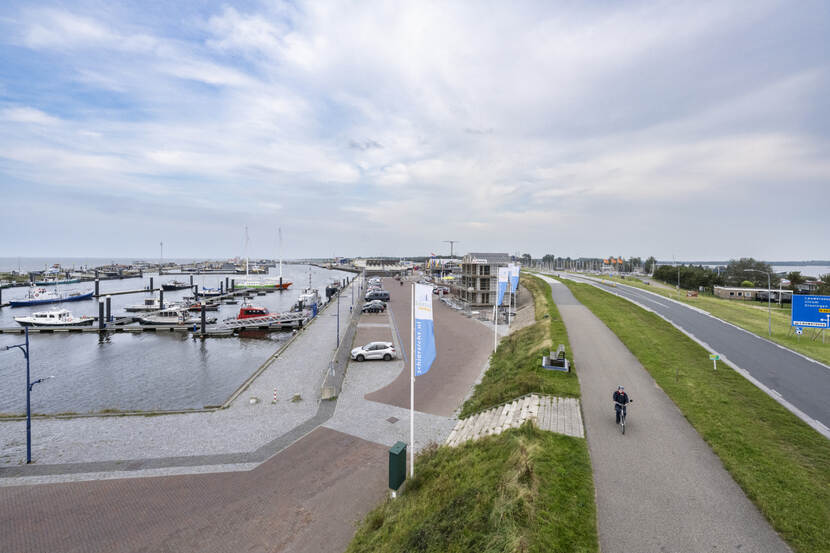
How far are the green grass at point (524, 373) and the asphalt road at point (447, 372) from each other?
3.50 ft

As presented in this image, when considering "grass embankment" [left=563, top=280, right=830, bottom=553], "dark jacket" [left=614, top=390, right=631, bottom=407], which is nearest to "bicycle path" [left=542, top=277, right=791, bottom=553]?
"grass embankment" [left=563, top=280, right=830, bottom=553]

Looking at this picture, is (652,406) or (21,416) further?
(21,416)

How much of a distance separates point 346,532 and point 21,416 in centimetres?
1973

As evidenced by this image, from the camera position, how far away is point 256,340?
43125 mm

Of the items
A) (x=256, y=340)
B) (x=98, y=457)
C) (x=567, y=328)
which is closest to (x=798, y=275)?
(x=567, y=328)

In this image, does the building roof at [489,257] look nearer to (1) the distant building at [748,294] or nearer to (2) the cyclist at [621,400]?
(1) the distant building at [748,294]

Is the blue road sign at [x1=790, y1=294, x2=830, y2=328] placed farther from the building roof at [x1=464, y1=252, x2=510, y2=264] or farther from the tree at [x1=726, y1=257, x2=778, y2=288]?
the tree at [x1=726, y1=257, x2=778, y2=288]

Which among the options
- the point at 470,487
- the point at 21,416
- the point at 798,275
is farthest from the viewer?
the point at 798,275

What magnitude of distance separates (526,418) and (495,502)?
5.55 m

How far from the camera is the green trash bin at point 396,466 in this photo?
1078 cm

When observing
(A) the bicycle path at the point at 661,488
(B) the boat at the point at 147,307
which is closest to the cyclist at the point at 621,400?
(A) the bicycle path at the point at 661,488

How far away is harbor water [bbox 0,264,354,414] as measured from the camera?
23250 millimetres

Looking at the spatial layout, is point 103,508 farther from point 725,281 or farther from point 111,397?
point 725,281

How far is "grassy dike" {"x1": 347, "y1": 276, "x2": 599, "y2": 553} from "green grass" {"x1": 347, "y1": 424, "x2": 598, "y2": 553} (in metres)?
0.02
